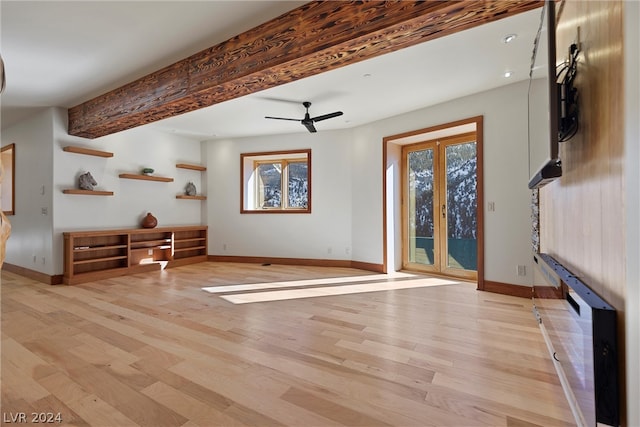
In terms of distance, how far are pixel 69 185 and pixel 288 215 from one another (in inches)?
135

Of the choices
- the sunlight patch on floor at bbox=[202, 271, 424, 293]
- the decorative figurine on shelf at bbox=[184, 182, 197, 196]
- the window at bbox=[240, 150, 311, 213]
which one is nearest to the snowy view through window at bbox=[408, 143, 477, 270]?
the sunlight patch on floor at bbox=[202, 271, 424, 293]

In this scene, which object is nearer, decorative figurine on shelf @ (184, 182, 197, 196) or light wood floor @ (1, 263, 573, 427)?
light wood floor @ (1, 263, 573, 427)

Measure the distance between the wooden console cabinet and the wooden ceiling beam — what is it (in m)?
2.06

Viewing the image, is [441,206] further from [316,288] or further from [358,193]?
[316,288]

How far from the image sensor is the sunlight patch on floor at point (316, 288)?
3.50 meters

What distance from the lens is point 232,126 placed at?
5289 millimetres

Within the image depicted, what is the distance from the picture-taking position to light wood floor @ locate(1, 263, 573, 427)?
1473mm

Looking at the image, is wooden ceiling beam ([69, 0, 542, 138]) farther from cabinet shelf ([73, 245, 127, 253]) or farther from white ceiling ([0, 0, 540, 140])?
cabinet shelf ([73, 245, 127, 253])

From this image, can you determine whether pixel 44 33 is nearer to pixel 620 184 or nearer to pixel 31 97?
pixel 31 97

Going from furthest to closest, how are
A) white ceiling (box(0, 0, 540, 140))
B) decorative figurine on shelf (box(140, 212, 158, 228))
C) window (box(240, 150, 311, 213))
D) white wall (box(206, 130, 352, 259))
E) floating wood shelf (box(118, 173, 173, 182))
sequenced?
window (box(240, 150, 311, 213)) → white wall (box(206, 130, 352, 259)) → decorative figurine on shelf (box(140, 212, 158, 228)) → floating wood shelf (box(118, 173, 173, 182)) → white ceiling (box(0, 0, 540, 140))

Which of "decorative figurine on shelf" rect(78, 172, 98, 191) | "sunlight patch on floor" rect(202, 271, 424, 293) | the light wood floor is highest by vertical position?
"decorative figurine on shelf" rect(78, 172, 98, 191)

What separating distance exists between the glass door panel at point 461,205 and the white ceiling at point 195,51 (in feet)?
3.07

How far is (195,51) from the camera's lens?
2.90m

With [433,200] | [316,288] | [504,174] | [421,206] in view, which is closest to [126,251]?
[316,288]
